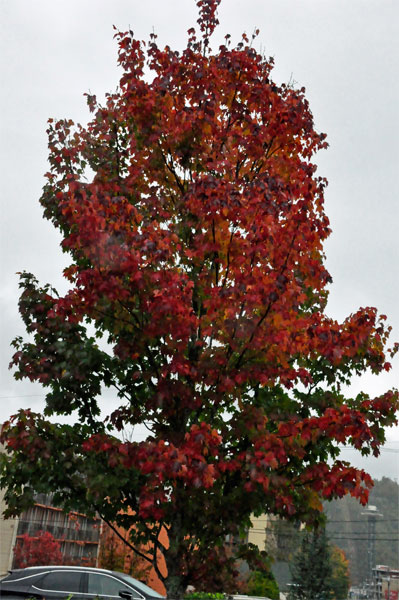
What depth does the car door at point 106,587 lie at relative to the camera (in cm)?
1167

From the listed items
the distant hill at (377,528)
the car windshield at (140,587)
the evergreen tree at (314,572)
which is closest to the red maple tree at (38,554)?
the evergreen tree at (314,572)

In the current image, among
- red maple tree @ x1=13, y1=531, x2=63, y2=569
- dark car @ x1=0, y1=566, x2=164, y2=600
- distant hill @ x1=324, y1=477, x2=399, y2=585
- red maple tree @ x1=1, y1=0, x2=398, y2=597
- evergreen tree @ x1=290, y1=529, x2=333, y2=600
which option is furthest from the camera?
distant hill @ x1=324, y1=477, x2=399, y2=585

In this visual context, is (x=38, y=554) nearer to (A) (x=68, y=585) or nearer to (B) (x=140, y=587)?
(A) (x=68, y=585)

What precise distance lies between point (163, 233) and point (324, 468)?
127 inches

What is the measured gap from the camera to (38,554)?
4994cm

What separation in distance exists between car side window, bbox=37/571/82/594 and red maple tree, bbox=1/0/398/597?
5.05 metres

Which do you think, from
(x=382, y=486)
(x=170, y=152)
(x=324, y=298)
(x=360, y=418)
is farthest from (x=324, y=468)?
(x=382, y=486)

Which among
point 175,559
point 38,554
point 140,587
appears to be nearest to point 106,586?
point 140,587

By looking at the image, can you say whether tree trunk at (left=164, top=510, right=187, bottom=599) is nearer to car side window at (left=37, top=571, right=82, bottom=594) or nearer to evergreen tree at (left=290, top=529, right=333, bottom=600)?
car side window at (left=37, top=571, right=82, bottom=594)

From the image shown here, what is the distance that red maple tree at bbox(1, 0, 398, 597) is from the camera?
21.0 feet

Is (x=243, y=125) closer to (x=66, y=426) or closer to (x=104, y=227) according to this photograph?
(x=104, y=227)

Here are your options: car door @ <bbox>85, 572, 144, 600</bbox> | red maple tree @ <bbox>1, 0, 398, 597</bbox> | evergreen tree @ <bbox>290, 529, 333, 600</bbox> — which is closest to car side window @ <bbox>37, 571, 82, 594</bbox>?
car door @ <bbox>85, 572, 144, 600</bbox>

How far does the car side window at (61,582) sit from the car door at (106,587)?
0.76 feet

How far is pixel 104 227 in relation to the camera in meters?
6.52
